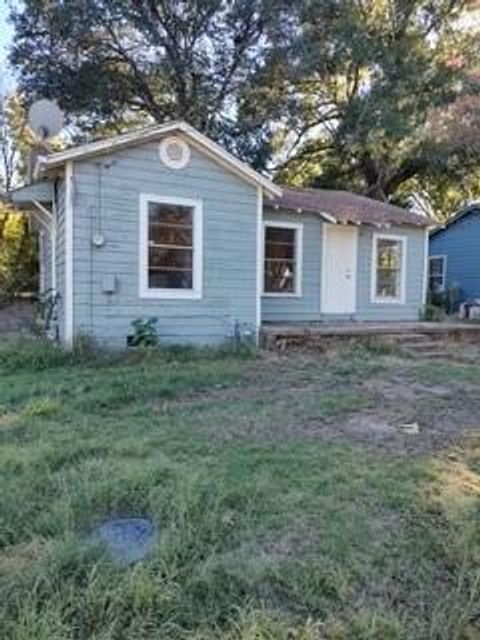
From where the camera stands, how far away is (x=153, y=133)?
966 cm

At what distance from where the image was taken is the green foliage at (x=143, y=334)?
958 centimetres

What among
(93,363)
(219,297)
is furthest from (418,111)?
(93,363)

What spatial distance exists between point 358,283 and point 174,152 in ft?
17.0

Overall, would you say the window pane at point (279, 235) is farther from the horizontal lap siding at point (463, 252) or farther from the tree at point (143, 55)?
the tree at point (143, 55)

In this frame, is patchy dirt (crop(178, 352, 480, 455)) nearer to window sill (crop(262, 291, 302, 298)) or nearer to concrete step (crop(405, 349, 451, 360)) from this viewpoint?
concrete step (crop(405, 349, 451, 360))

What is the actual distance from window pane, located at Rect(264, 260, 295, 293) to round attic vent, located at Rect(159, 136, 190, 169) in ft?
10.4

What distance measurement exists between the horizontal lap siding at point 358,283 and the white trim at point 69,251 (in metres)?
4.21

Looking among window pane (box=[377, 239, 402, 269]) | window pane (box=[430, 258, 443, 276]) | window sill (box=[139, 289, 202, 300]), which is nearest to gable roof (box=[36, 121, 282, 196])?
window sill (box=[139, 289, 202, 300])

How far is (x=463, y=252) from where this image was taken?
19.8 m

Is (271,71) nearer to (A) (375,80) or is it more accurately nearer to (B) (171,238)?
(A) (375,80)

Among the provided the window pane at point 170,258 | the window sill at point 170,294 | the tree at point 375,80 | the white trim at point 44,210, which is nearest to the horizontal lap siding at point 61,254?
the white trim at point 44,210

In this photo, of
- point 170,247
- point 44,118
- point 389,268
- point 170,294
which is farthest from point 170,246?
point 389,268

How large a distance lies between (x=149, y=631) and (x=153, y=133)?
8124 millimetres

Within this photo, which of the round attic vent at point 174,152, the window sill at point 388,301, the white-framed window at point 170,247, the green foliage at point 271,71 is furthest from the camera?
the green foliage at point 271,71
